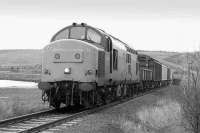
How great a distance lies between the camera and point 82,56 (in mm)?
17141

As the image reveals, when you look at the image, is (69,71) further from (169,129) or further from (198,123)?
(198,123)

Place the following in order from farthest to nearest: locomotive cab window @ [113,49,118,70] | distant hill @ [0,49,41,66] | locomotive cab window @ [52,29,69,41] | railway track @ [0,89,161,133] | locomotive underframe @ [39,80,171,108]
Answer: distant hill @ [0,49,41,66]
locomotive cab window @ [113,49,118,70]
locomotive cab window @ [52,29,69,41]
locomotive underframe @ [39,80,171,108]
railway track @ [0,89,161,133]

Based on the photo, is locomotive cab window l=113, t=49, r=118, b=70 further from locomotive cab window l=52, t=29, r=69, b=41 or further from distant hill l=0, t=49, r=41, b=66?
distant hill l=0, t=49, r=41, b=66

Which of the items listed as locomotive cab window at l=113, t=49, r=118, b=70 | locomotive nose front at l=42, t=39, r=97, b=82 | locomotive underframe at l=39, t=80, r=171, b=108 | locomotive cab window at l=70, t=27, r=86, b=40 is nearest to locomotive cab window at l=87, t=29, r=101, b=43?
locomotive cab window at l=70, t=27, r=86, b=40

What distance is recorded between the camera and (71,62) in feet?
56.3

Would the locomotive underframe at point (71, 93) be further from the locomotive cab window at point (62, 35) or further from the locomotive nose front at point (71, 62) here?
the locomotive cab window at point (62, 35)

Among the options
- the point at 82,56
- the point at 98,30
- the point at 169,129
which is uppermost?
the point at 98,30

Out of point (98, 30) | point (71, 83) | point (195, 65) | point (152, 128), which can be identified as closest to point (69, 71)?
point (71, 83)

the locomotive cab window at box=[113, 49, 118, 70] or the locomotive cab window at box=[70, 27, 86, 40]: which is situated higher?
the locomotive cab window at box=[70, 27, 86, 40]

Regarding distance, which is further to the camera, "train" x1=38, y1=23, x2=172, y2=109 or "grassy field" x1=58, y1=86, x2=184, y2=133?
"train" x1=38, y1=23, x2=172, y2=109

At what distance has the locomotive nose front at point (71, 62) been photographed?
672 inches

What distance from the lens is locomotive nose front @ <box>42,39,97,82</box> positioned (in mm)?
17078

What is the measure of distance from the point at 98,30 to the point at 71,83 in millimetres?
2976

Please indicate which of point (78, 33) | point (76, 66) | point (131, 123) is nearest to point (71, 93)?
point (76, 66)
